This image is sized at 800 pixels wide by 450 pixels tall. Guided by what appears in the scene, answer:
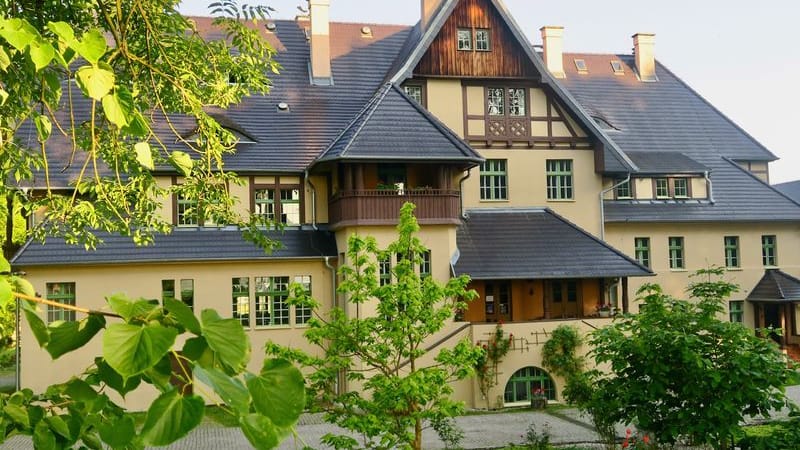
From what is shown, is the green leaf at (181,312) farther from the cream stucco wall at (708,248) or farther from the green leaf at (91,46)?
the cream stucco wall at (708,248)

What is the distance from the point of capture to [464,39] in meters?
22.2

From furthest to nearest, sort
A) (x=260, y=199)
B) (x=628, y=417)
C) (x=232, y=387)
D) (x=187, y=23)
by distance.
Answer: (x=260, y=199) < (x=628, y=417) < (x=187, y=23) < (x=232, y=387)

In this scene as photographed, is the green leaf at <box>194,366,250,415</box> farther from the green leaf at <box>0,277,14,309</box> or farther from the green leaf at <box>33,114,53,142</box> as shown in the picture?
the green leaf at <box>33,114,53,142</box>

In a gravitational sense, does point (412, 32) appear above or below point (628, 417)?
above

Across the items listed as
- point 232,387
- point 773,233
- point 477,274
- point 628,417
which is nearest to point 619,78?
point 773,233

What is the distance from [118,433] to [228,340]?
0.46m

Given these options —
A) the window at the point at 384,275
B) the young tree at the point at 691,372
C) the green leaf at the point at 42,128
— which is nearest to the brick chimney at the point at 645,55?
the window at the point at 384,275

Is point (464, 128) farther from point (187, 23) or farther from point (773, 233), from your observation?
point (187, 23)

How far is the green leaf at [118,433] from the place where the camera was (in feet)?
5.00

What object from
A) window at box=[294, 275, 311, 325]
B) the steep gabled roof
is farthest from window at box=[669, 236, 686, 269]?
window at box=[294, 275, 311, 325]

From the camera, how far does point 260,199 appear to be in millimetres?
21594

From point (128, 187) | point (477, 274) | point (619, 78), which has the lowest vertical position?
point (477, 274)

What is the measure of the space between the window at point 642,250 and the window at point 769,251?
14.5 ft

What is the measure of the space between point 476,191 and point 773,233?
1137 centimetres
